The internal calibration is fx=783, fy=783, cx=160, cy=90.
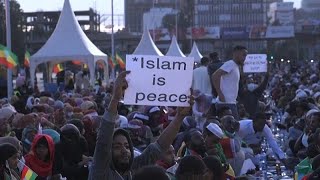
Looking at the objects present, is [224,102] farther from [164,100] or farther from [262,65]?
[262,65]

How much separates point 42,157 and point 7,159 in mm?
1230

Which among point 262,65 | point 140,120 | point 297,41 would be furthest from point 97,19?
point 140,120

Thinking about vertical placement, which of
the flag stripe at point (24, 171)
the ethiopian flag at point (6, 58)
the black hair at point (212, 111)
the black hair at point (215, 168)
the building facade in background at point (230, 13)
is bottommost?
the flag stripe at point (24, 171)

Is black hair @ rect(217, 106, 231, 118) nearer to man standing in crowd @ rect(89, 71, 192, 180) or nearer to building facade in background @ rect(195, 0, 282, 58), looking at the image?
man standing in crowd @ rect(89, 71, 192, 180)

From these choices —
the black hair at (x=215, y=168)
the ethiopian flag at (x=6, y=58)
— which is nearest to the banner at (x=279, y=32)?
the ethiopian flag at (x=6, y=58)

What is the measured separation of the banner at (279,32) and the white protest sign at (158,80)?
9991cm

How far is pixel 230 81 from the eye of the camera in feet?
35.5

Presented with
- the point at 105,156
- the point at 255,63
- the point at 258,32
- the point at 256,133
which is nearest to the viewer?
the point at 105,156

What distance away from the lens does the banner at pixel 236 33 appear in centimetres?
10856

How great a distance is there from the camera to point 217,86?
422 inches

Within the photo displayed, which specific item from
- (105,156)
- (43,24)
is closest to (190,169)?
(105,156)

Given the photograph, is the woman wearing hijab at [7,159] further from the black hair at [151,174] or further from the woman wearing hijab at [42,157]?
the black hair at [151,174]

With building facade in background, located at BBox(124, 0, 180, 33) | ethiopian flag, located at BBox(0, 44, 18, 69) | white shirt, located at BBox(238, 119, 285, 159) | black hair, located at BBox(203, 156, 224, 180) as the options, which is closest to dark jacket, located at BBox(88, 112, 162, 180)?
black hair, located at BBox(203, 156, 224, 180)

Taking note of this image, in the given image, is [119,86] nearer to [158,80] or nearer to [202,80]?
[158,80]
